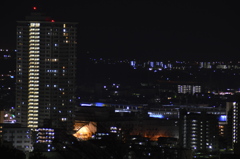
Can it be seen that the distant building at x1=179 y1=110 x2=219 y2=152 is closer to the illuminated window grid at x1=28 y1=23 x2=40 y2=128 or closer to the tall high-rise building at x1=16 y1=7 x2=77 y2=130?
the tall high-rise building at x1=16 y1=7 x2=77 y2=130

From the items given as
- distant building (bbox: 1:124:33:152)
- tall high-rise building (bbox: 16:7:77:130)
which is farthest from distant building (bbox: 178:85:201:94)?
distant building (bbox: 1:124:33:152)

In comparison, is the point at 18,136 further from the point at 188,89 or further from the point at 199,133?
the point at 188,89

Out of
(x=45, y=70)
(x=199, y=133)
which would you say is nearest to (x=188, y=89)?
(x=45, y=70)

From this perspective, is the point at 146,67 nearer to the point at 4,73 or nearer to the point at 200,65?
the point at 200,65

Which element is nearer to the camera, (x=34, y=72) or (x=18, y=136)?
(x=18, y=136)

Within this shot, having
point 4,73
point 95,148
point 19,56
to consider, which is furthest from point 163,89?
point 95,148

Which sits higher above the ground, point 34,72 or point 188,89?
point 34,72

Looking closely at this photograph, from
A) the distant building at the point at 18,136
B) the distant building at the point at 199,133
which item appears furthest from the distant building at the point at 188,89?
the distant building at the point at 18,136

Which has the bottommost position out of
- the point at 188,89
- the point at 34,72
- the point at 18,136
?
the point at 18,136

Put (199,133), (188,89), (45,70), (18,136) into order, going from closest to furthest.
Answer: (18,136) → (199,133) → (45,70) → (188,89)
